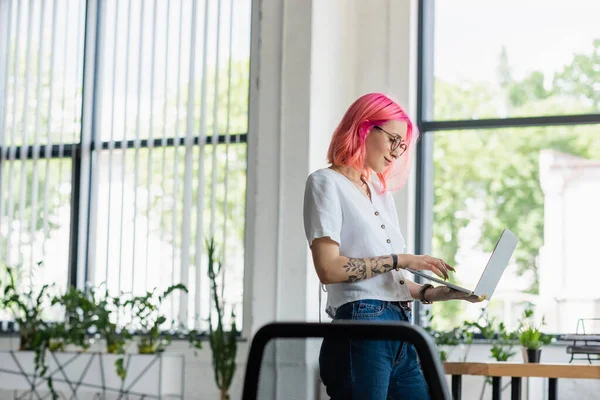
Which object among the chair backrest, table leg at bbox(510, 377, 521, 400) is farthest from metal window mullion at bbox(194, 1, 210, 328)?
the chair backrest

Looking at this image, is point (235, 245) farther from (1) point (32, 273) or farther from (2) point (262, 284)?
(1) point (32, 273)

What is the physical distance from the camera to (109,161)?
4.97 m

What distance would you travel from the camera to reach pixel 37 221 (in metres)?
5.09

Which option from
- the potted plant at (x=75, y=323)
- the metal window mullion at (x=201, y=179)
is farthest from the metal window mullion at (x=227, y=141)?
the potted plant at (x=75, y=323)

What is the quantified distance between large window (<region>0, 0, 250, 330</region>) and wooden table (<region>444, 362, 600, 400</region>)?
1.49 m

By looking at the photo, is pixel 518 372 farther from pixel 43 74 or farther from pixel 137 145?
pixel 43 74

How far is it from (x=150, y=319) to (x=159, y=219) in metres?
0.54

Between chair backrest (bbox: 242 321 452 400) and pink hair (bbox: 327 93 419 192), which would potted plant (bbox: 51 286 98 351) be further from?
chair backrest (bbox: 242 321 452 400)

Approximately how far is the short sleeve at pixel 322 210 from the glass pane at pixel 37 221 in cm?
277

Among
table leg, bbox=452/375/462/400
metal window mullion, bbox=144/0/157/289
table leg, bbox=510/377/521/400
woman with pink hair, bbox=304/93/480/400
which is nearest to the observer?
woman with pink hair, bbox=304/93/480/400

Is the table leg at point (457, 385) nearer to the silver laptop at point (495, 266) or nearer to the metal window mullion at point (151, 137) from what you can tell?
the silver laptop at point (495, 266)

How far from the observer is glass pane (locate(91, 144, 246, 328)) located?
461 cm

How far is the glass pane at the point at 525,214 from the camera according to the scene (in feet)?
14.3

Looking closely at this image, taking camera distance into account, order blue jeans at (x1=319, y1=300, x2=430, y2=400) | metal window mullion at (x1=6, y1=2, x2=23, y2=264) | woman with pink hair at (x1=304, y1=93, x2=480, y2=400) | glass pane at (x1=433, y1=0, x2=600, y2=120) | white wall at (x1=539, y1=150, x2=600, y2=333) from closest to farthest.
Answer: blue jeans at (x1=319, y1=300, x2=430, y2=400) → woman with pink hair at (x1=304, y1=93, x2=480, y2=400) → white wall at (x1=539, y1=150, x2=600, y2=333) → glass pane at (x1=433, y1=0, x2=600, y2=120) → metal window mullion at (x1=6, y1=2, x2=23, y2=264)
